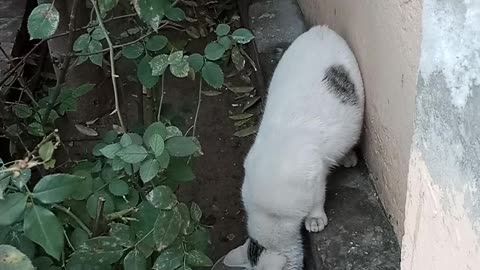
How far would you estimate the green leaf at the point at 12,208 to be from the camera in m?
1.72

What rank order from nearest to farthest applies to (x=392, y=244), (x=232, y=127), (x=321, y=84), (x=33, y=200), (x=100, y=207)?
(x=33, y=200)
(x=100, y=207)
(x=392, y=244)
(x=321, y=84)
(x=232, y=127)

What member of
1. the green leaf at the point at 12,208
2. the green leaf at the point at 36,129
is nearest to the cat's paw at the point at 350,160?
the green leaf at the point at 36,129

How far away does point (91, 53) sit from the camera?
2.62 meters

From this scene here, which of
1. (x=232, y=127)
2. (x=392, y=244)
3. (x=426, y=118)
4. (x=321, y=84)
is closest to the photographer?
(x=426, y=118)

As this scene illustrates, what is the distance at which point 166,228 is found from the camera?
7.22 ft

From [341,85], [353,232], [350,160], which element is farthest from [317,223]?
[341,85]

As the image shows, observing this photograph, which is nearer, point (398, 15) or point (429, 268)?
point (429, 268)

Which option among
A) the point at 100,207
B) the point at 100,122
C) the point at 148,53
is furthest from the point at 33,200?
the point at 100,122

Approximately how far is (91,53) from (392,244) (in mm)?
1132

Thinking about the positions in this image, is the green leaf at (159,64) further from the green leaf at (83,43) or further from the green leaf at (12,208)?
the green leaf at (12,208)

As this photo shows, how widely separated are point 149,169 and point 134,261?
0.26 meters

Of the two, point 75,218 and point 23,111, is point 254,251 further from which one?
point 23,111

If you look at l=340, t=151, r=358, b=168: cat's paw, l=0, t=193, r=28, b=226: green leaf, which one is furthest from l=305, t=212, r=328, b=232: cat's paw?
l=0, t=193, r=28, b=226: green leaf

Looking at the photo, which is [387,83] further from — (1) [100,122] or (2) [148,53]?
(1) [100,122]
